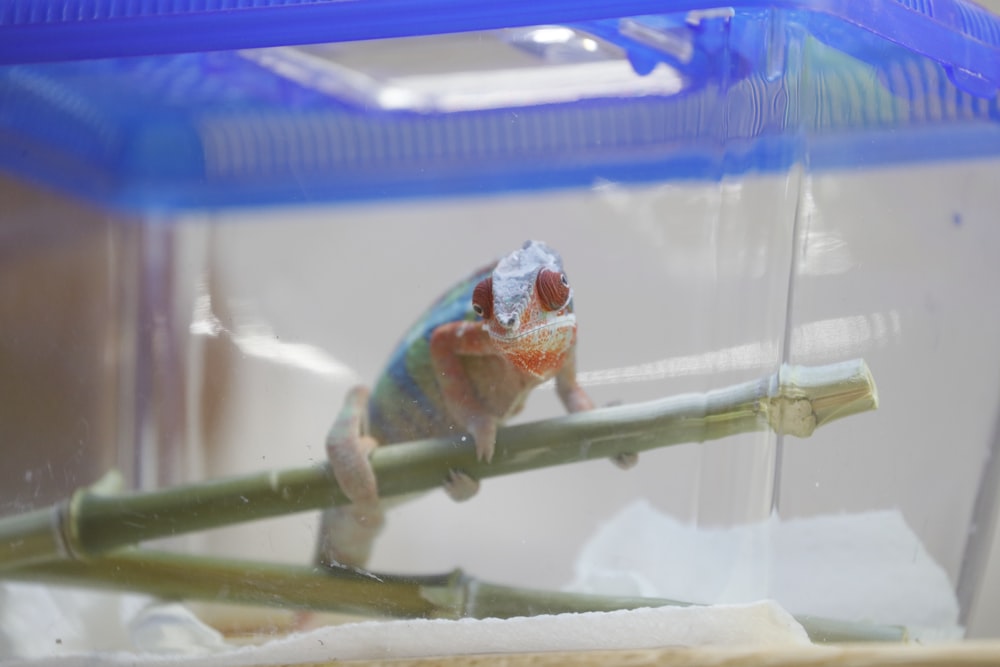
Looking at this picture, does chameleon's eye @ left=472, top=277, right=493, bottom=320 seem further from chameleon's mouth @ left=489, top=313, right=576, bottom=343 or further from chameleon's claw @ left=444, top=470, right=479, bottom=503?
chameleon's claw @ left=444, top=470, right=479, bottom=503

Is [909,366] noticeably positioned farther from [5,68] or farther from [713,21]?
[5,68]

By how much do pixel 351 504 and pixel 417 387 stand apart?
0.14m

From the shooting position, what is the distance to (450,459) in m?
0.70

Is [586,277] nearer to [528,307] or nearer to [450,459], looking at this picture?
[528,307]

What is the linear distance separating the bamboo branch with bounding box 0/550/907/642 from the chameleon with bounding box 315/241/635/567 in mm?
27

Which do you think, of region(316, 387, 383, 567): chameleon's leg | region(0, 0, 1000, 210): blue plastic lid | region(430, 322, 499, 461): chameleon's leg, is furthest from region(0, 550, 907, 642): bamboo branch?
region(0, 0, 1000, 210): blue plastic lid

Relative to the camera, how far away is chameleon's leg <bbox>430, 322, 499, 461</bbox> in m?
0.75

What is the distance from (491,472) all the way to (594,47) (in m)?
0.36

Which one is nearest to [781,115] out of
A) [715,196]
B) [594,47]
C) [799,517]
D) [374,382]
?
[715,196]

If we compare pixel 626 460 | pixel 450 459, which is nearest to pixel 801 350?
pixel 626 460

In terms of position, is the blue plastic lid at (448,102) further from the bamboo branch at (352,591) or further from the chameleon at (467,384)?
the bamboo branch at (352,591)

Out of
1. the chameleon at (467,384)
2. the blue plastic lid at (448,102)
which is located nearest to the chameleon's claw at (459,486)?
the chameleon at (467,384)

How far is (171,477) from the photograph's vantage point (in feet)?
2.70

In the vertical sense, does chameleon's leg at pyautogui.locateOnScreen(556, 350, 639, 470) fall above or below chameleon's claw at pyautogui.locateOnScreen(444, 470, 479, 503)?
above
